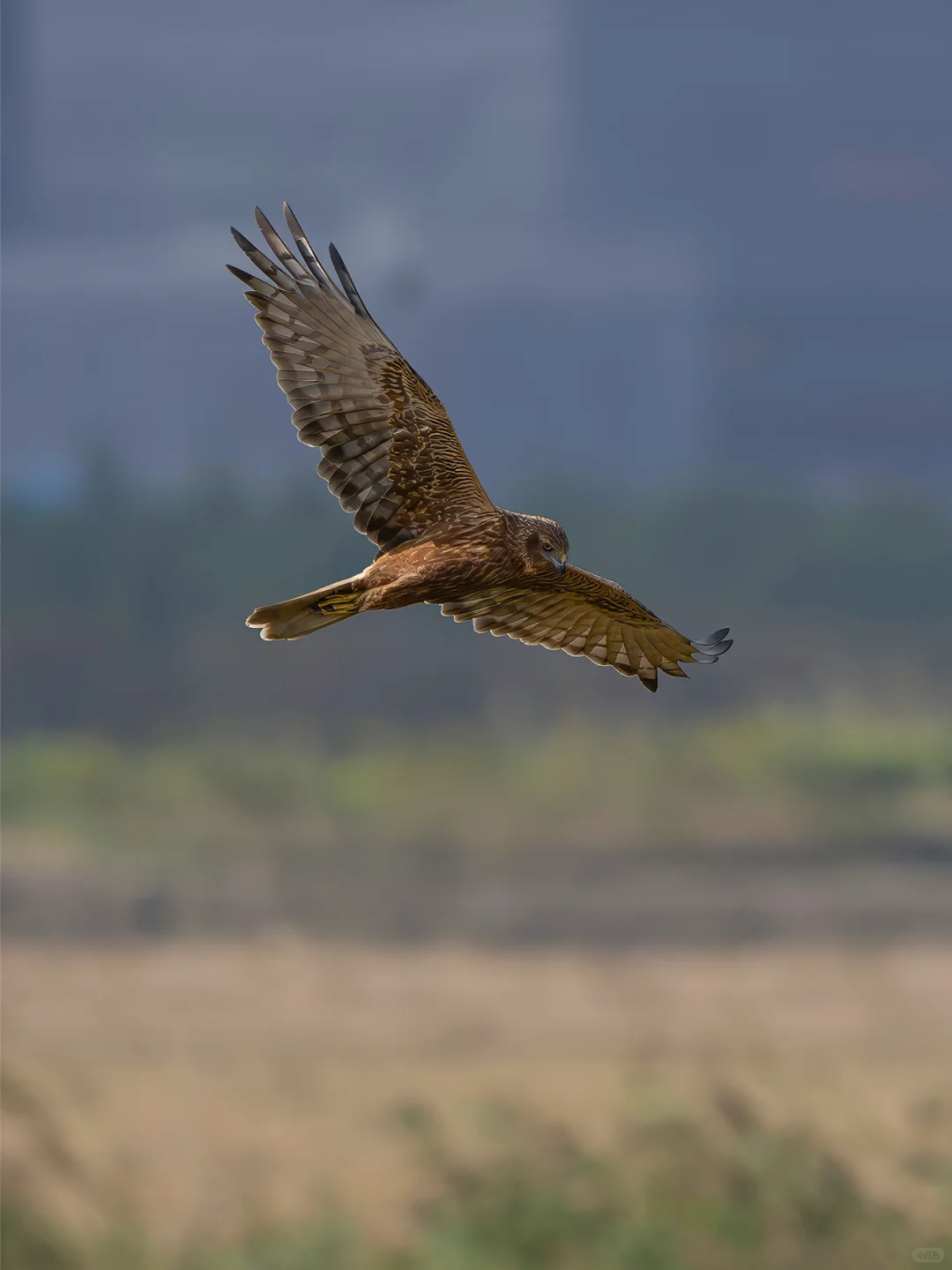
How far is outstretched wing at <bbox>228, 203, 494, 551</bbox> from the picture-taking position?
3.00m

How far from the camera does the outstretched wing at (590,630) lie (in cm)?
341

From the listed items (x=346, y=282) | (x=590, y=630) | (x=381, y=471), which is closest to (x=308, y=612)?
(x=381, y=471)

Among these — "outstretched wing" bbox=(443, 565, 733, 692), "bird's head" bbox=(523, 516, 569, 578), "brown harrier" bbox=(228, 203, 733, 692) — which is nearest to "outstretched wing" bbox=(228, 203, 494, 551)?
"brown harrier" bbox=(228, 203, 733, 692)

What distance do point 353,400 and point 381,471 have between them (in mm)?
144

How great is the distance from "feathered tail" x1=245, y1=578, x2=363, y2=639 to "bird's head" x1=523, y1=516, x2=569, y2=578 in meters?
0.27

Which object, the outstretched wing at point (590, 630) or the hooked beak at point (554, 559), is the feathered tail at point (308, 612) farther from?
the outstretched wing at point (590, 630)

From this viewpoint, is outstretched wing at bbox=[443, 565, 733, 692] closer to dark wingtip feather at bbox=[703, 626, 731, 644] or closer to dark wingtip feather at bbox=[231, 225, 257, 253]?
dark wingtip feather at bbox=[703, 626, 731, 644]

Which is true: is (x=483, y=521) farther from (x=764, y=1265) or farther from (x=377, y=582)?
(x=764, y=1265)

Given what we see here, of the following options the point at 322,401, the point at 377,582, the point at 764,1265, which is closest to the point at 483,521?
the point at 377,582

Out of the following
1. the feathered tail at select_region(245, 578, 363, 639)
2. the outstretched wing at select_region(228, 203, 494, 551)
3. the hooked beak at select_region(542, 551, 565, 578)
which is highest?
the outstretched wing at select_region(228, 203, 494, 551)

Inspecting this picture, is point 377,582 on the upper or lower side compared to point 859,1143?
upper

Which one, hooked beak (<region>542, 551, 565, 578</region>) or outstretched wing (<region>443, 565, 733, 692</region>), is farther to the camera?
outstretched wing (<region>443, 565, 733, 692</region>)

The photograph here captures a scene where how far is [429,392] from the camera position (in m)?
3.03

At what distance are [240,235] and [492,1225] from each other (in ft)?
56.8
